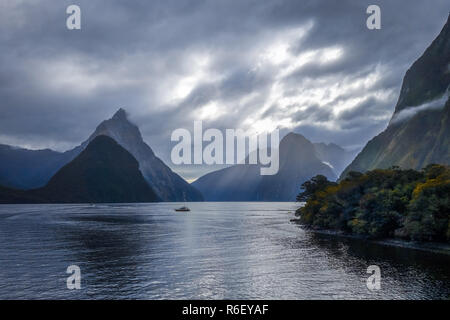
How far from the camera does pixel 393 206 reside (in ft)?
240

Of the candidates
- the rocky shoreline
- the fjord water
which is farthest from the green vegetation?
the fjord water

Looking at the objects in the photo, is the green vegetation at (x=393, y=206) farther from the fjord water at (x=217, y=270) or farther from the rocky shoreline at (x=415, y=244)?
the fjord water at (x=217, y=270)

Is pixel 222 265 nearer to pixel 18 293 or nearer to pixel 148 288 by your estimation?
pixel 148 288

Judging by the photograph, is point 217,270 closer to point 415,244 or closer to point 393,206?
point 415,244

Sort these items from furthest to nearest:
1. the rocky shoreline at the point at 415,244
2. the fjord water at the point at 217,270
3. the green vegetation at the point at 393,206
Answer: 1. the green vegetation at the point at 393,206
2. the rocky shoreline at the point at 415,244
3. the fjord water at the point at 217,270

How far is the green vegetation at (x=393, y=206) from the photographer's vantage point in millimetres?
62219

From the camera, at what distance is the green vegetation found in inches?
2450

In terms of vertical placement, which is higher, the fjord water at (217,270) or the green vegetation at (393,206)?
the green vegetation at (393,206)

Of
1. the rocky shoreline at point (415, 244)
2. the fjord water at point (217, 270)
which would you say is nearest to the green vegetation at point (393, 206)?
the rocky shoreline at point (415, 244)

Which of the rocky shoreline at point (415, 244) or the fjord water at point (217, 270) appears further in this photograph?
the rocky shoreline at point (415, 244)

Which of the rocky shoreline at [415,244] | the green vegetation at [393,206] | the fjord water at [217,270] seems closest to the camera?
the fjord water at [217,270]

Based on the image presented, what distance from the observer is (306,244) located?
68.6 m

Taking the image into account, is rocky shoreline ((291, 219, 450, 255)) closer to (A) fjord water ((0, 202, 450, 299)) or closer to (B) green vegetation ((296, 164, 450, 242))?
(B) green vegetation ((296, 164, 450, 242))

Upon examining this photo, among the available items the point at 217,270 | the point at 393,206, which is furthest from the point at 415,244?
the point at 217,270
